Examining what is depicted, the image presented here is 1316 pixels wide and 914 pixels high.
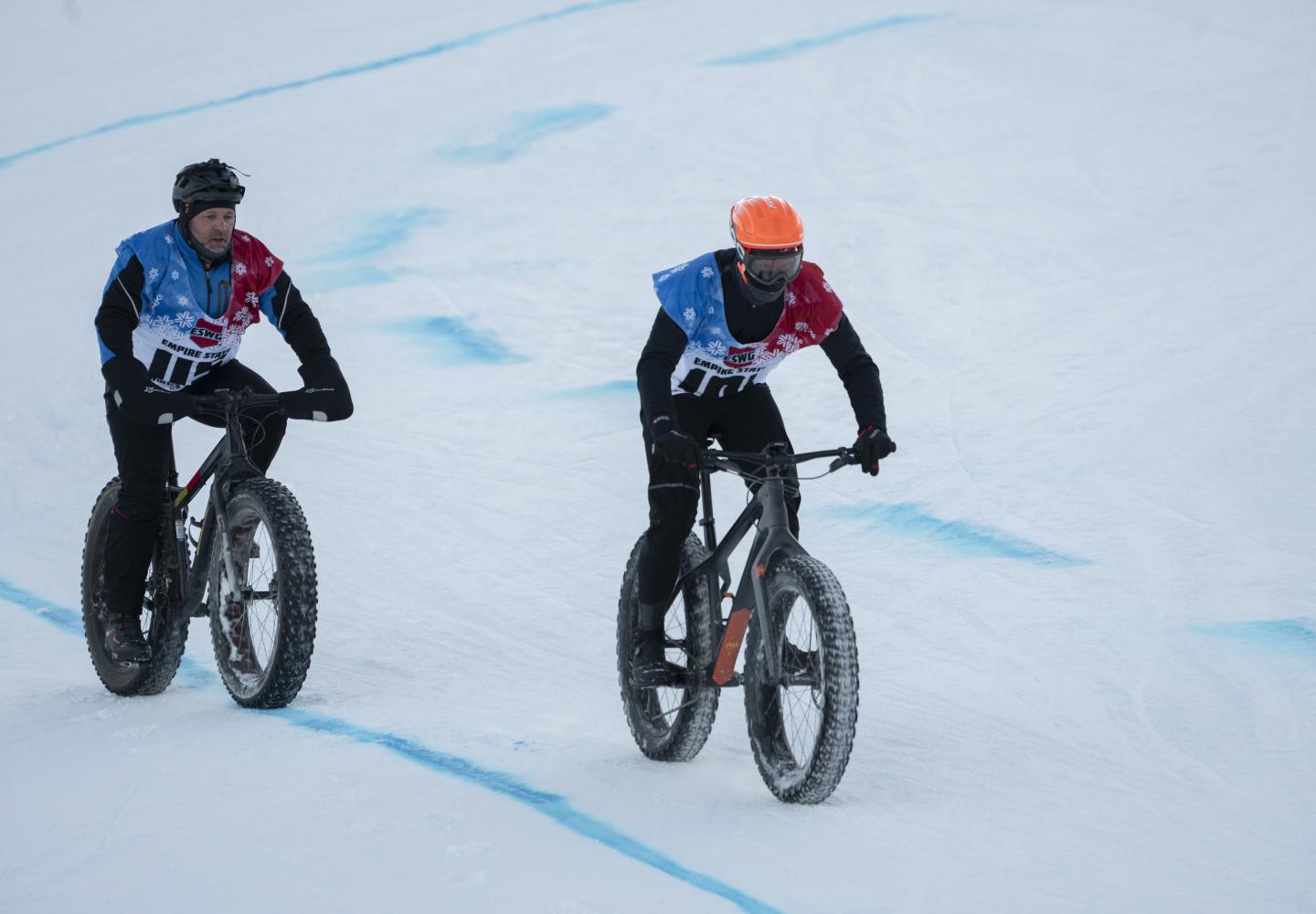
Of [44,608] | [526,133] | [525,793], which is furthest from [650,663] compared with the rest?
[526,133]

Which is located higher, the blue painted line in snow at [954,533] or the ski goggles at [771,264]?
the ski goggles at [771,264]

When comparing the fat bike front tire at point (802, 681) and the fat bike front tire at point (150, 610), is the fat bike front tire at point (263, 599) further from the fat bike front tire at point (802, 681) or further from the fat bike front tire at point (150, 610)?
the fat bike front tire at point (802, 681)

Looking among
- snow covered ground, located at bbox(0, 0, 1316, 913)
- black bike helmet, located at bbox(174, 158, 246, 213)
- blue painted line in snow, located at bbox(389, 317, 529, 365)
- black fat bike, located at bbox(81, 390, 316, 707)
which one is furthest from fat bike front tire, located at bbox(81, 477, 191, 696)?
blue painted line in snow, located at bbox(389, 317, 529, 365)

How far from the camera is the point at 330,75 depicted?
1638 cm

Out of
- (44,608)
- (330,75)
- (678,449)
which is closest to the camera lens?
(678,449)

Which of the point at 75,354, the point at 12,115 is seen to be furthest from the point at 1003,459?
the point at 12,115

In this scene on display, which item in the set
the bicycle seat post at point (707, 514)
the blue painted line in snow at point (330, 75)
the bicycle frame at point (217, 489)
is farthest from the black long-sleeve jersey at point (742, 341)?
the blue painted line in snow at point (330, 75)

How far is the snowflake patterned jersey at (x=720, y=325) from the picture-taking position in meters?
4.55

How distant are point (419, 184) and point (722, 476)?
587 cm

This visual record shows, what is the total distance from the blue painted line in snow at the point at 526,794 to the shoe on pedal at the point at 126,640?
63cm

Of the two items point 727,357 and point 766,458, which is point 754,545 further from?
point 727,357

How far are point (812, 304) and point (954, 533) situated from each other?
3.12 m

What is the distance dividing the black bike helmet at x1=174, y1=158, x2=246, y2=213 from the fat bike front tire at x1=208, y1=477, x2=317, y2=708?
951mm

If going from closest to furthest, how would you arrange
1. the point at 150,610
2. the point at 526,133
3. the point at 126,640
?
the point at 126,640 → the point at 150,610 → the point at 526,133
